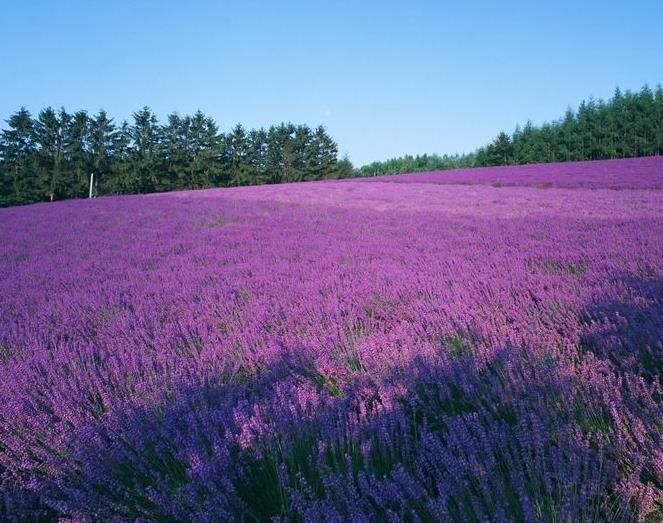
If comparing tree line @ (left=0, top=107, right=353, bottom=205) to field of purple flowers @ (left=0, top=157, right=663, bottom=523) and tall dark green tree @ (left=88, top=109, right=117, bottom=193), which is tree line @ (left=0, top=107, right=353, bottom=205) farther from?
field of purple flowers @ (left=0, top=157, right=663, bottom=523)

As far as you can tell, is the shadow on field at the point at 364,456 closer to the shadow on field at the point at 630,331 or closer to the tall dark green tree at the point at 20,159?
the shadow on field at the point at 630,331

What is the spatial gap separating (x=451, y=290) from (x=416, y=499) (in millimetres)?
2513

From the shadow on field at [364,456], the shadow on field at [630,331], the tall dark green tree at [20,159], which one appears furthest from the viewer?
the tall dark green tree at [20,159]

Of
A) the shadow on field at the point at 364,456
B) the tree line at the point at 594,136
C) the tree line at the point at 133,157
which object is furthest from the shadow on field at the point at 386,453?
the tree line at the point at 594,136

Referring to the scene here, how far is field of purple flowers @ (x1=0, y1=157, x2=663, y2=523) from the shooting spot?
4.60 feet

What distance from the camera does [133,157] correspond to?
1818 inches

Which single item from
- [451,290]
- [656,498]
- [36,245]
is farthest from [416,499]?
[36,245]

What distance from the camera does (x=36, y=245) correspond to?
331 inches

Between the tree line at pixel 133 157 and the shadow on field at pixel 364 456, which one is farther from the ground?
the tree line at pixel 133 157

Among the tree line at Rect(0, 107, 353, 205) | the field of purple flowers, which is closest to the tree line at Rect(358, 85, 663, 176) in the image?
the tree line at Rect(0, 107, 353, 205)

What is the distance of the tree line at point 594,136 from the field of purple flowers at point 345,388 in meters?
59.2

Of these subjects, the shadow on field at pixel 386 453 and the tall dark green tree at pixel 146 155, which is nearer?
the shadow on field at pixel 386 453

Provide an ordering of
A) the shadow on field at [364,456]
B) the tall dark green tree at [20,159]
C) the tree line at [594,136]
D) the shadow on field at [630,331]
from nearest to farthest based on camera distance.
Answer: the shadow on field at [364,456]
the shadow on field at [630,331]
the tall dark green tree at [20,159]
the tree line at [594,136]

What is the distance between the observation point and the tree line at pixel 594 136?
53875mm
